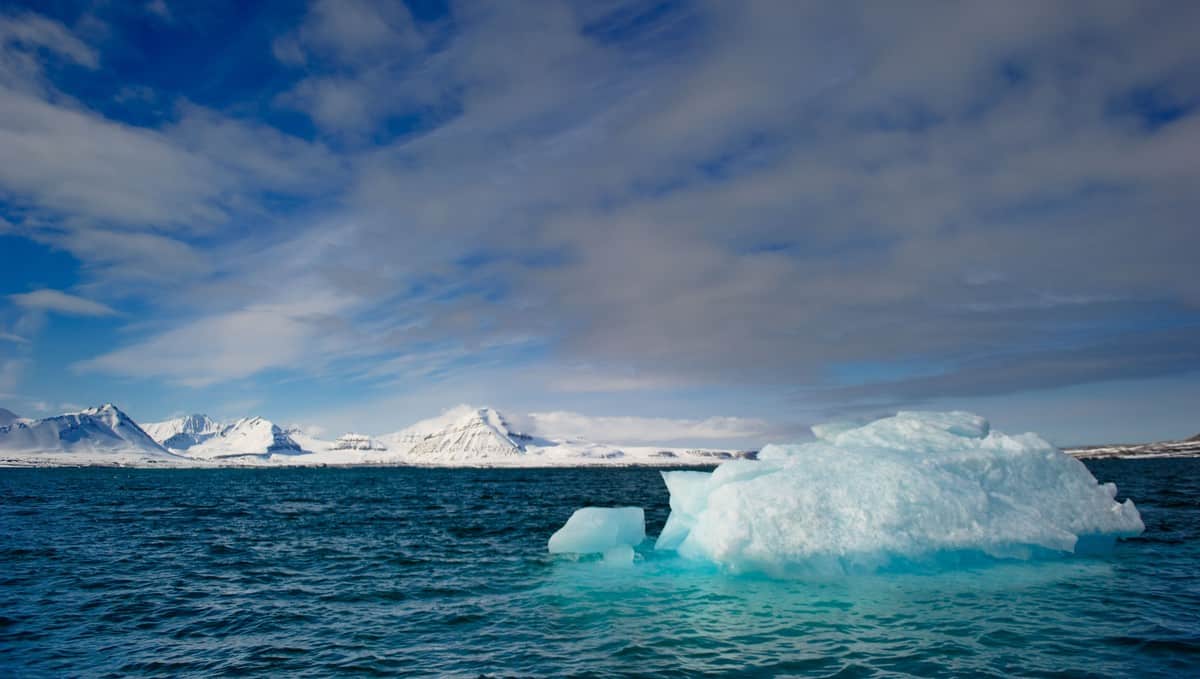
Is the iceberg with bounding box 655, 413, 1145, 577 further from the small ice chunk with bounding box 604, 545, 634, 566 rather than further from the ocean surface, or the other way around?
the small ice chunk with bounding box 604, 545, 634, 566

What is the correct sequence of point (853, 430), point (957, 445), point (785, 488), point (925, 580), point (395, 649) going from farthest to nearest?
point (853, 430) < point (957, 445) < point (785, 488) < point (925, 580) < point (395, 649)

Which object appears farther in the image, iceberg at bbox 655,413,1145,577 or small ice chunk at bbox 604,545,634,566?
small ice chunk at bbox 604,545,634,566

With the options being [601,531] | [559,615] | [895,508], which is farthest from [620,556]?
[895,508]

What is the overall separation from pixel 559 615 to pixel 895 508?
1008 centimetres

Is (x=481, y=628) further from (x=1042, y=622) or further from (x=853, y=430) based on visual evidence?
(x=853, y=430)

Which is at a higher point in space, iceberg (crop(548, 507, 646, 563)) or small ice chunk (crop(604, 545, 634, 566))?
iceberg (crop(548, 507, 646, 563))

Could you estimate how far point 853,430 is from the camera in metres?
24.6

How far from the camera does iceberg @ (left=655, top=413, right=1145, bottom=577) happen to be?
57.8 feet

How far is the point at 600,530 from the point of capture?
2203 cm

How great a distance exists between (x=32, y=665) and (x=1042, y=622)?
19.5 meters

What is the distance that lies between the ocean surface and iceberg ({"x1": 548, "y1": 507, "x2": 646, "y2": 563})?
104 cm

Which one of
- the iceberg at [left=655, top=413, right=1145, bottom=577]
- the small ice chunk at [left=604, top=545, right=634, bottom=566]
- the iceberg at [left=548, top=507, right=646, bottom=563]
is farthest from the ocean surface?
the iceberg at [left=548, top=507, right=646, bottom=563]

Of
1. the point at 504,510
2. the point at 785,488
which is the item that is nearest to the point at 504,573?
the point at 785,488

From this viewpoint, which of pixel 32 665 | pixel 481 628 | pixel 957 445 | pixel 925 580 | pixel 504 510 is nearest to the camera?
pixel 32 665
